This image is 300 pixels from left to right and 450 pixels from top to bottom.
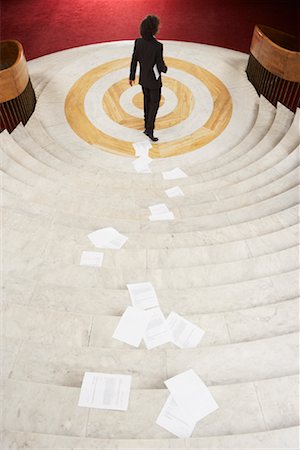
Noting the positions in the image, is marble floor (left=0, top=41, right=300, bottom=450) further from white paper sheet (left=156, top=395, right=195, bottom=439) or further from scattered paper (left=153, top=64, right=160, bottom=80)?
scattered paper (left=153, top=64, right=160, bottom=80)

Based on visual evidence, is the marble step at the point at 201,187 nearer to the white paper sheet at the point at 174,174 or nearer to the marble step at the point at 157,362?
the white paper sheet at the point at 174,174

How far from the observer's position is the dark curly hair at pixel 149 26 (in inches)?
177

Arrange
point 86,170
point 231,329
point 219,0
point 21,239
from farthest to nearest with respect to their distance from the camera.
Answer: point 219,0 < point 86,170 < point 21,239 < point 231,329

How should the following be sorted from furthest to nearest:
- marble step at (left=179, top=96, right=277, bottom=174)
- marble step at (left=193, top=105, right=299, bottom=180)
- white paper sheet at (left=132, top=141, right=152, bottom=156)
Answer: white paper sheet at (left=132, top=141, right=152, bottom=156), marble step at (left=179, top=96, right=277, bottom=174), marble step at (left=193, top=105, right=299, bottom=180)

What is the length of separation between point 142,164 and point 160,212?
1.65 meters

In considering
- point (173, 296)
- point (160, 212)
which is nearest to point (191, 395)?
point (173, 296)

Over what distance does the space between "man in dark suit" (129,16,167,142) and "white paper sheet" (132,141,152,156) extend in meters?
0.49

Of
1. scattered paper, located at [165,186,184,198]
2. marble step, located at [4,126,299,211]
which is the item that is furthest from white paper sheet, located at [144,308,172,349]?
scattered paper, located at [165,186,184,198]

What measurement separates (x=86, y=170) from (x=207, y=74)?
11.9 ft

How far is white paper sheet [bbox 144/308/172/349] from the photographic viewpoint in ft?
9.32

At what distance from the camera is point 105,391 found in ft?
7.98

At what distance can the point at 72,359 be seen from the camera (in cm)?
259

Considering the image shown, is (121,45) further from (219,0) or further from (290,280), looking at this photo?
(290,280)

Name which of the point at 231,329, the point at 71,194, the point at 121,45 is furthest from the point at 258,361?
the point at 121,45
